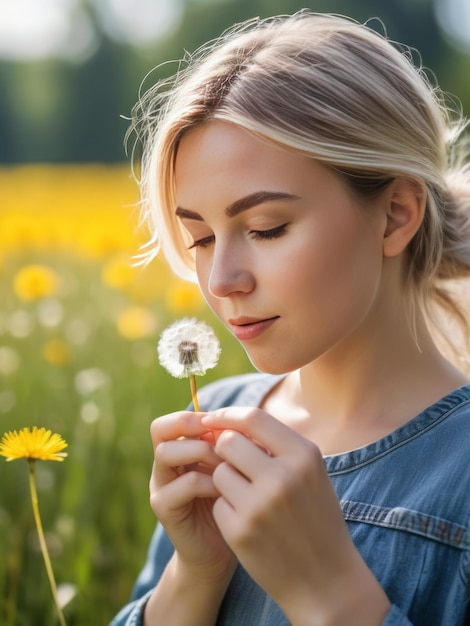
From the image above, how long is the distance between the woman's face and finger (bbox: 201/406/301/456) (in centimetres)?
17

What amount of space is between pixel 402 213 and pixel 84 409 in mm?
1218

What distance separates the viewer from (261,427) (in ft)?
3.36

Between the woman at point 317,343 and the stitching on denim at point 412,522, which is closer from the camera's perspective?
the woman at point 317,343

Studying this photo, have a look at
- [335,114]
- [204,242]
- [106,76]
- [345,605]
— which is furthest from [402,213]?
[106,76]

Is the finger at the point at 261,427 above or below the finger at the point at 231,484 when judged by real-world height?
above

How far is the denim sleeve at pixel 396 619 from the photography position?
3.32 ft

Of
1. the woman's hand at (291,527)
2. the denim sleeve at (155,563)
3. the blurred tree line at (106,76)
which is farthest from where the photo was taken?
the blurred tree line at (106,76)

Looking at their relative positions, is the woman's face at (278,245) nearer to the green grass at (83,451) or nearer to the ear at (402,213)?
the ear at (402,213)

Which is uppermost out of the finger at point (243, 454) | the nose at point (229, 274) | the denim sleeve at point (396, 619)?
the nose at point (229, 274)

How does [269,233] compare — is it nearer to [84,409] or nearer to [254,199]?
[254,199]

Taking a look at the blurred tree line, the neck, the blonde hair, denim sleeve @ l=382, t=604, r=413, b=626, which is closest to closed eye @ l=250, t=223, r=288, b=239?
the blonde hair

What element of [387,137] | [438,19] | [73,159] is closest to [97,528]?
[387,137]

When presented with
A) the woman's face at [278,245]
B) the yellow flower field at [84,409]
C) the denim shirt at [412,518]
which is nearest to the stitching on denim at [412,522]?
the denim shirt at [412,518]

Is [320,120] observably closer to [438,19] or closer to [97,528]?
[97,528]
